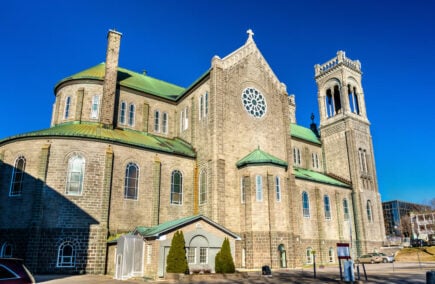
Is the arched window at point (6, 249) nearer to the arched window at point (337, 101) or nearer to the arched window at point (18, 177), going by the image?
the arched window at point (18, 177)

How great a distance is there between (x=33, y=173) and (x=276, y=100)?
86.1 ft

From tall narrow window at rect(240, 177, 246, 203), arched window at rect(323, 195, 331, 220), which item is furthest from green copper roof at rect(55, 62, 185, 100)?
arched window at rect(323, 195, 331, 220)

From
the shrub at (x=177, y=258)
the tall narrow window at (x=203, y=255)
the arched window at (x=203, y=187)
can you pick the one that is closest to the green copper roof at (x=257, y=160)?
the arched window at (x=203, y=187)

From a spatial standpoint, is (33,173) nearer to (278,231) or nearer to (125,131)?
(125,131)

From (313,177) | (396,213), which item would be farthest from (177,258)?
(396,213)

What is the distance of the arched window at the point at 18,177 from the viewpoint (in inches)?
1102

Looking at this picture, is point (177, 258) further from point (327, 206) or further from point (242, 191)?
point (327, 206)

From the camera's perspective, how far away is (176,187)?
33.7 meters

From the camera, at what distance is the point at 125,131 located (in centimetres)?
3553

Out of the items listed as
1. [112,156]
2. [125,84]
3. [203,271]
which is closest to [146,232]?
[203,271]

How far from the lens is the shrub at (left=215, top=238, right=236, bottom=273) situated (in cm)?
2497

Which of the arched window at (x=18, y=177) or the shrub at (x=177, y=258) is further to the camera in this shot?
the arched window at (x=18, y=177)

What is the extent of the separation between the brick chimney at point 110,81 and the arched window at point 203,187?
1016 centimetres

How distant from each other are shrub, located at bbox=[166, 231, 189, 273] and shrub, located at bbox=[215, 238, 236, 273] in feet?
8.52
